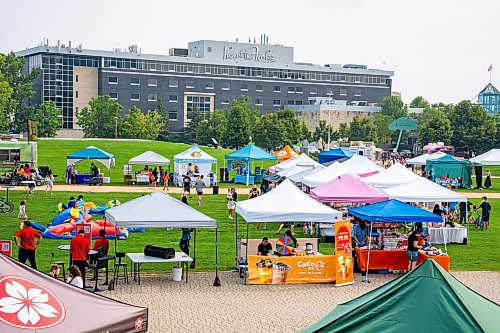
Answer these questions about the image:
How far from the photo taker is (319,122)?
121188mm

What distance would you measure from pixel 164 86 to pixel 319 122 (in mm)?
23166

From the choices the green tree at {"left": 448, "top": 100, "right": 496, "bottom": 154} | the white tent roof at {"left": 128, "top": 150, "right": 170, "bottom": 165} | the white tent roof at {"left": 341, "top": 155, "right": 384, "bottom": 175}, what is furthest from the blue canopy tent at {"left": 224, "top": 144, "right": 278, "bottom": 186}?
the green tree at {"left": 448, "top": 100, "right": 496, "bottom": 154}

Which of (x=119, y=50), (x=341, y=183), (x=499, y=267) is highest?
(x=119, y=50)

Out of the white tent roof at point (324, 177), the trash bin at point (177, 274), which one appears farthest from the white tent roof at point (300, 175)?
the trash bin at point (177, 274)

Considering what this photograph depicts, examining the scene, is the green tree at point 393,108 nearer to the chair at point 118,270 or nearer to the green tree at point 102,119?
the green tree at point 102,119

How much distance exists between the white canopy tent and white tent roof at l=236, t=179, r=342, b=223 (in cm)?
187

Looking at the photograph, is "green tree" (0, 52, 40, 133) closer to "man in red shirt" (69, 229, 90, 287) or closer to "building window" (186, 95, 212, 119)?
"building window" (186, 95, 212, 119)

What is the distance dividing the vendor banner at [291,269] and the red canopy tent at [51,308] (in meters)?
11.1

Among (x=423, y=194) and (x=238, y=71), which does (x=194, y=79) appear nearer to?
(x=238, y=71)

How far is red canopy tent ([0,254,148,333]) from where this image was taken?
8.38m

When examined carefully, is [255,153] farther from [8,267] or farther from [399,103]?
[399,103]

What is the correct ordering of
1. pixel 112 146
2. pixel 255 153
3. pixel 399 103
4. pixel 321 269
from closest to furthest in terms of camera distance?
pixel 321 269, pixel 255 153, pixel 112 146, pixel 399 103

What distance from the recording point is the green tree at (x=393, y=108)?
421 feet

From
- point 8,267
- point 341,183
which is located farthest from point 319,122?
point 8,267
